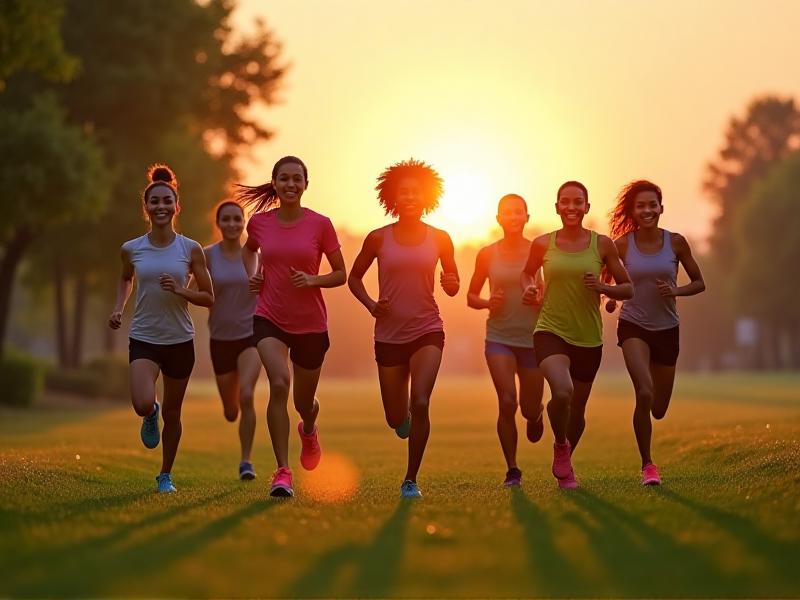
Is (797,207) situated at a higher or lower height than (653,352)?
higher

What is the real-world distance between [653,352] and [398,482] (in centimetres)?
334

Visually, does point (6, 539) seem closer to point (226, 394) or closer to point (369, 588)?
point (369, 588)

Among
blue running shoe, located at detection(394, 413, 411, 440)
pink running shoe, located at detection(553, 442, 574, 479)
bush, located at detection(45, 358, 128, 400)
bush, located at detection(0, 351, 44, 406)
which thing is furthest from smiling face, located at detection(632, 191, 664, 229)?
bush, located at detection(45, 358, 128, 400)

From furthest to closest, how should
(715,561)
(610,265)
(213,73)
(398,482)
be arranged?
(213,73) → (398,482) → (610,265) → (715,561)

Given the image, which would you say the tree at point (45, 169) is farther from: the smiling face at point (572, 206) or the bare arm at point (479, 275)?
the smiling face at point (572, 206)

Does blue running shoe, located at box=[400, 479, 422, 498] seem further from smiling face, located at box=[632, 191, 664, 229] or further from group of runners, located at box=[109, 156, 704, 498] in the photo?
smiling face, located at box=[632, 191, 664, 229]

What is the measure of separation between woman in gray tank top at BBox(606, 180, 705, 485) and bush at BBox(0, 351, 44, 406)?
98.4 ft

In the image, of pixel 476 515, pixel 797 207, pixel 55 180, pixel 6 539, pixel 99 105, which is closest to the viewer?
pixel 6 539

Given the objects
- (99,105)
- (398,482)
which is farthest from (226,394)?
(99,105)

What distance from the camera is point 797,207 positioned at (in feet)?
274

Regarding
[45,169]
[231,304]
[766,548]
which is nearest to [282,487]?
[231,304]

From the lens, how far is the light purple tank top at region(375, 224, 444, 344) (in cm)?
1188

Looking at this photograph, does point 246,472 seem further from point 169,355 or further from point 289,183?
point 289,183

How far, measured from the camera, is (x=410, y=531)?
9.20m
